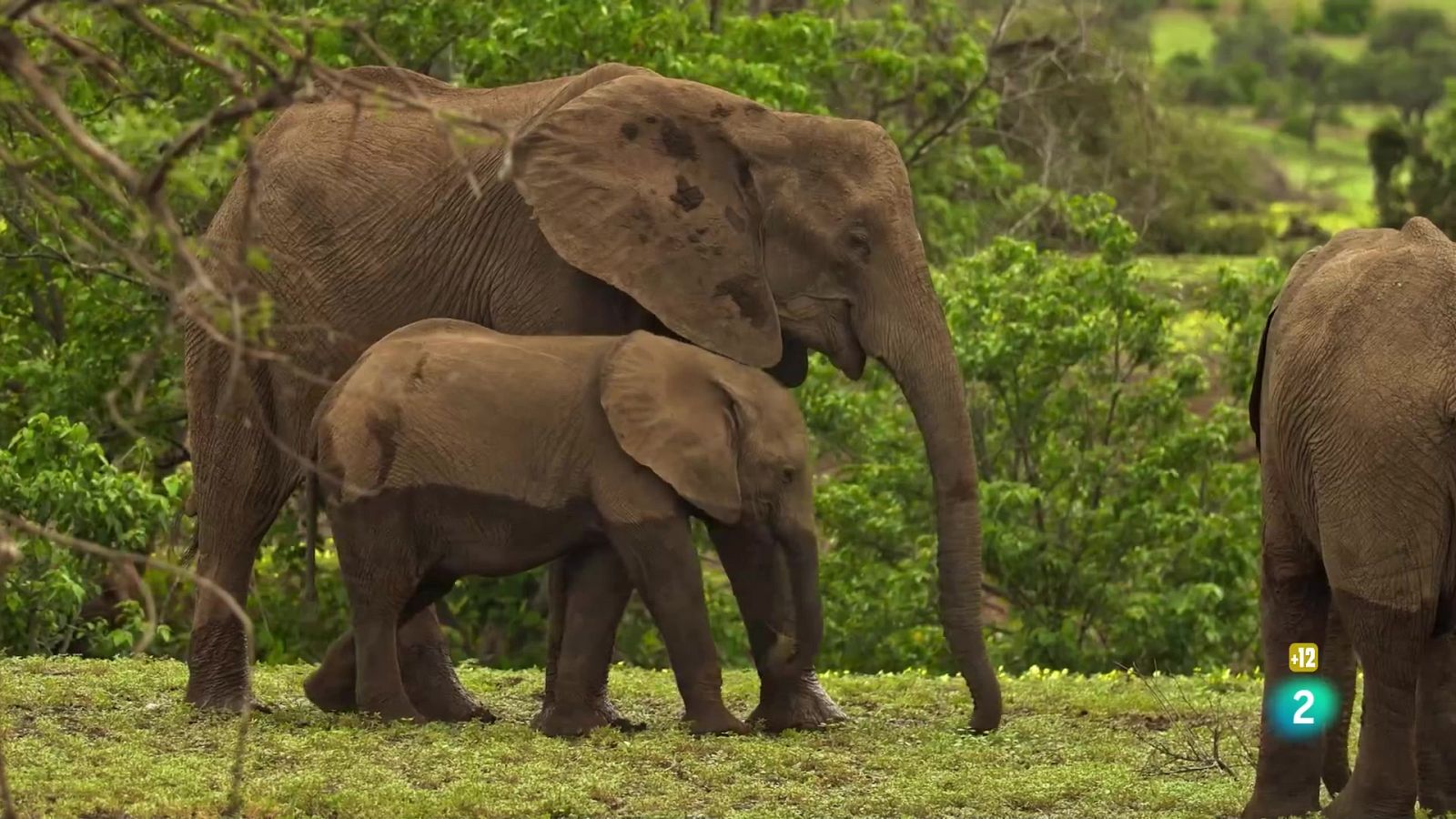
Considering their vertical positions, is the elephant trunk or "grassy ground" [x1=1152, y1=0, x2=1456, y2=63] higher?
the elephant trunk

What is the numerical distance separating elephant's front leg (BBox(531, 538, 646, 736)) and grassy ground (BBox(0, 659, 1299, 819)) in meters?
0.17

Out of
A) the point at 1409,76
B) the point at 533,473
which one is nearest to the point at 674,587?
the point at 533,473

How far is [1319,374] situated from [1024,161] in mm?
25418

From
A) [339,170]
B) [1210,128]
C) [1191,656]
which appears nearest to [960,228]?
[1191,656]

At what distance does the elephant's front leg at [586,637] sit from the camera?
10.3 m

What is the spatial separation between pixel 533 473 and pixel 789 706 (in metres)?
1.56

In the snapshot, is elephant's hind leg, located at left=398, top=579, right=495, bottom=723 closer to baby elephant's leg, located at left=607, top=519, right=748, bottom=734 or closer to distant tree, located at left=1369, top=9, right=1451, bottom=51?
baby elephant's leg, located at left=607, top=519, right=748, bottom=734

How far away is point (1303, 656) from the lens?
8.22 meters

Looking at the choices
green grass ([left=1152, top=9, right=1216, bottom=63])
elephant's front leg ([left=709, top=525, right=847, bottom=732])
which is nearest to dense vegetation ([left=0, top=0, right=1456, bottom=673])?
elephant's front leg ([left=709, top=525, right=847, bottom=732])

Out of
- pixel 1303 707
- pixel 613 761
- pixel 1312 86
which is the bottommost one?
pixel 1312 86

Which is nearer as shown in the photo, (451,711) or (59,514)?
(451,711)

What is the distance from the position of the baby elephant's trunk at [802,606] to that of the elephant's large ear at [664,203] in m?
0.83

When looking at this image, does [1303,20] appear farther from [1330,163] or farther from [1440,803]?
[1440,803]

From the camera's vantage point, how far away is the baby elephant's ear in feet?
33.4
